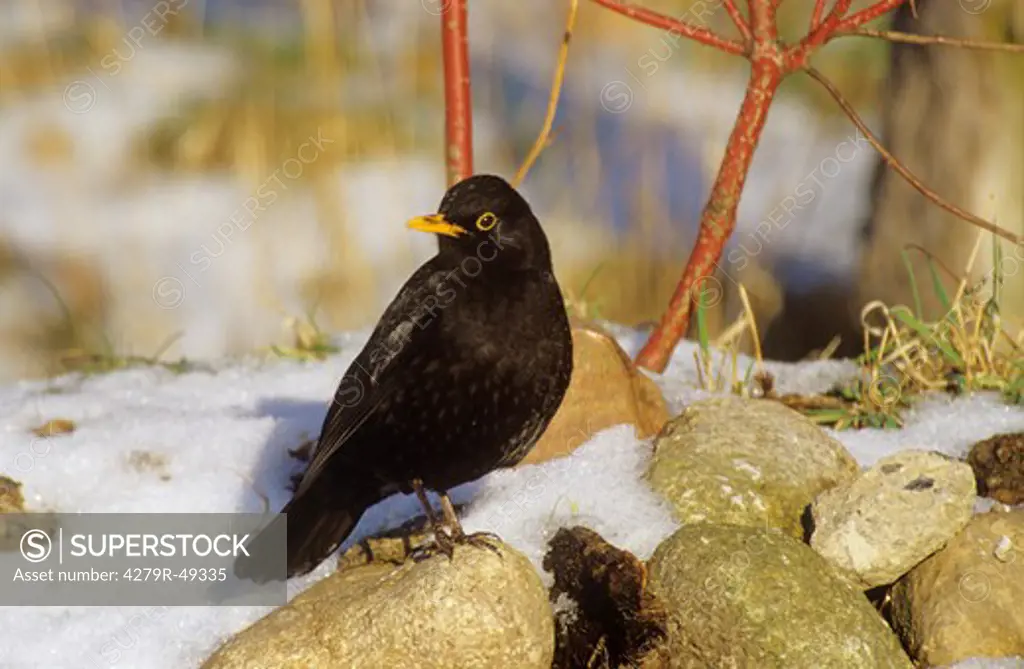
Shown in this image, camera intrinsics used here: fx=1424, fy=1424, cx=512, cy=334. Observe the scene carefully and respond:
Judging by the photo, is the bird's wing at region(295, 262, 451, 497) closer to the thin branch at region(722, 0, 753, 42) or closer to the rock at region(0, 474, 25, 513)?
the rock at region(0, 474, 25, 513)

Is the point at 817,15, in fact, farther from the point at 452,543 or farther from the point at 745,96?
the point at 452,543

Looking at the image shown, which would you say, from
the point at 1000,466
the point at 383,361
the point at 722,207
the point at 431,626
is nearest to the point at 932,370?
the point at 1000,466

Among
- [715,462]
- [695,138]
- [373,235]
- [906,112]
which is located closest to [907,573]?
[715,462]

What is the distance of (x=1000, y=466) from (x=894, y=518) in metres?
0.61

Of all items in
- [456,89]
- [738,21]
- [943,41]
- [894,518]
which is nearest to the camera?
[894,518]

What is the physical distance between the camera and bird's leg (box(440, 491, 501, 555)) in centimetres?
346

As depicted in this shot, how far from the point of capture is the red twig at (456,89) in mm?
4516

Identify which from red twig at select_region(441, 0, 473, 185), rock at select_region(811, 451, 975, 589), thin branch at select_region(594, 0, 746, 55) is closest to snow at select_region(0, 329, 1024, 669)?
rock at select_region(811, 451, 975, 589)

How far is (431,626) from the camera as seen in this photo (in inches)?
131

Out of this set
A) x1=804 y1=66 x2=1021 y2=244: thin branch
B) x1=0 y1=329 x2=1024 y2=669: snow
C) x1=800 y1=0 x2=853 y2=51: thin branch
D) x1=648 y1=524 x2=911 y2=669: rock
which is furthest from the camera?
x1=800 y1=0 x2=853 y2=51: thin branch


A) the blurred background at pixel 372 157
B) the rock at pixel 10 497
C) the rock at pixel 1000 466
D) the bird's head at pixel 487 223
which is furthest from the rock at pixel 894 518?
the blurred background at pixel 372 157

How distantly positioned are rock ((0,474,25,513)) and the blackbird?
2.66 feet

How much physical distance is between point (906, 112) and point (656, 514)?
309 cm

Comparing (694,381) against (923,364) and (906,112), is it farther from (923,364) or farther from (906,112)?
(906,112)
